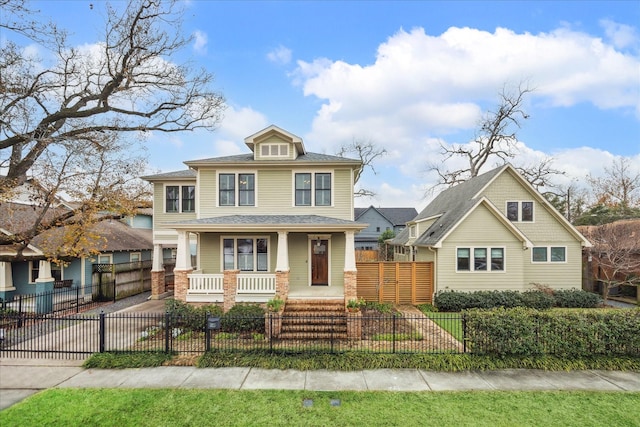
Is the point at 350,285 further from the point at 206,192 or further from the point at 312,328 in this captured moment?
the point at 206,192

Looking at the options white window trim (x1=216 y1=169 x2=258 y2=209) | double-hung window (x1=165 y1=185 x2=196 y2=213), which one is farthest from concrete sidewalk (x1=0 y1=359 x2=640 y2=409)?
double-hung window (x1=165 y1=185 x2=196 y2=213)

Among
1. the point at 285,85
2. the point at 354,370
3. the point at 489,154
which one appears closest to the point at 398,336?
the point at 354,370

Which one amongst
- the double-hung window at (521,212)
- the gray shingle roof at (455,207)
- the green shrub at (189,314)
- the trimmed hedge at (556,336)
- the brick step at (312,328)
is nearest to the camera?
the trimmed hedge at (556,336)

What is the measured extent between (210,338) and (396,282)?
9939 millimetres

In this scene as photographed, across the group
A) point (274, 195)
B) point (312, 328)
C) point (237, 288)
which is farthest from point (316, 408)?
point (274, 195)

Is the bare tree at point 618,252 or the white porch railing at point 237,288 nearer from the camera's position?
the white porch railing at point 237,288

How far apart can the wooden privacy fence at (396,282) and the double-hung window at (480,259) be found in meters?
1.51

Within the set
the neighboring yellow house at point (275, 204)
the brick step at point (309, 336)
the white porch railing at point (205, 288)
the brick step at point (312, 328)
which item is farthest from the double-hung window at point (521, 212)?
the white porch railing at point (205, 288)

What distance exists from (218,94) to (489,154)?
28513 mm

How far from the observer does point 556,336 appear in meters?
8.86

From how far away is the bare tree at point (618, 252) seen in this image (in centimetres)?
1666

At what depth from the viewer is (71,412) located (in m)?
6.38

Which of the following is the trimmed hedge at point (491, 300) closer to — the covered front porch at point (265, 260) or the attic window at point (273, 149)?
the covered front porch at point (265, 260)

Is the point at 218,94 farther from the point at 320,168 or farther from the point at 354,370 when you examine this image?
the point at 354,370
